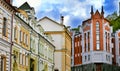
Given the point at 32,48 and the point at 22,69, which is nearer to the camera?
the point at 22,69

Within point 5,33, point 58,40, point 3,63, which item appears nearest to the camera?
point 3,63

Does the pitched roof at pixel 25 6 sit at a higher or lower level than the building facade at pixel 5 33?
higher

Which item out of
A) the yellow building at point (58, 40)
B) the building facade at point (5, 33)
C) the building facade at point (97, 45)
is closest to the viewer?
the building facade at point (5, 33)

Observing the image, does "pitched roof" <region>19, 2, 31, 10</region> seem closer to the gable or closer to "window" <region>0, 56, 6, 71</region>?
"window" <region>0, 56, 6, 71</region>

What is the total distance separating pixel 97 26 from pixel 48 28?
30.4m

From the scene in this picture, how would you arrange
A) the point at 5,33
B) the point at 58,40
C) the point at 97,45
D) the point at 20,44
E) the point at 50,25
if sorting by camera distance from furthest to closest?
the point at 97,45 < the point at 50,25 < the point at 58,40 < the point at 20,44 < the point at 5,33

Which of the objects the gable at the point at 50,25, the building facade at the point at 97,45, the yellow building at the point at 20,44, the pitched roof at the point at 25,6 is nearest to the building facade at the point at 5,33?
the yellow building at the point at 20,44

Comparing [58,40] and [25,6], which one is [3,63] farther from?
[58,40]

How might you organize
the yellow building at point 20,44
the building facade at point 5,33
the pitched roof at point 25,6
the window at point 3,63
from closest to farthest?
the building facade at point 5,33, the window at point 3,63, the yellow building at point 20,44, the pitched roof at point 25,6

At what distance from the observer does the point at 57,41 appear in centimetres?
7469

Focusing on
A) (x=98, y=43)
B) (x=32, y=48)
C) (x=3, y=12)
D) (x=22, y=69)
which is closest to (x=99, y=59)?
(x=98, y=43)

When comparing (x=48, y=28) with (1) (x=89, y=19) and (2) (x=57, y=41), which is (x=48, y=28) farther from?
(1) (x=89, y=19)

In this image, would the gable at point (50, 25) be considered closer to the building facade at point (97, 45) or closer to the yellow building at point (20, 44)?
the building facade at point (97, 45)

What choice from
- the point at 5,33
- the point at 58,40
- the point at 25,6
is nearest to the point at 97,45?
the point at 58,40
